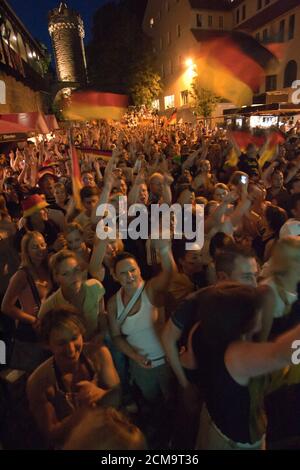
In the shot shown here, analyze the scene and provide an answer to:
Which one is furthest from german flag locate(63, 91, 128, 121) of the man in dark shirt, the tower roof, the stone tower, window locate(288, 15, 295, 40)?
the tower roof

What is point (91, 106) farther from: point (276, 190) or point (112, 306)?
point (112, 306)

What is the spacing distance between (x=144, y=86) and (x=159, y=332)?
41647mm

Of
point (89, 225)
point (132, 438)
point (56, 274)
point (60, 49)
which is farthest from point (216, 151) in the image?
point (60, 49)

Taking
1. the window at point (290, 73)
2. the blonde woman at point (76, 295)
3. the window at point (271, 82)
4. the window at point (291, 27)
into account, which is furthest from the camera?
the window at point (271, 82)

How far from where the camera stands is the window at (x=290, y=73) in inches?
1037

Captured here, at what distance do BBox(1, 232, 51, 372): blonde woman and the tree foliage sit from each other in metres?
40.0

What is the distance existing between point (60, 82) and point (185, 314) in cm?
5776

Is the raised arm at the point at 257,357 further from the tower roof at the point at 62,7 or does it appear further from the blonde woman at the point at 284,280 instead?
the tower roof at the point at 62,7

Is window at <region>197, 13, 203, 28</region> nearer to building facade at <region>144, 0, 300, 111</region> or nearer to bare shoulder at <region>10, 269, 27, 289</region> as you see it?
building facade at <region>144, 0, 300, 111</region>

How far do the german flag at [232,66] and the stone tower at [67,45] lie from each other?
5311 cm

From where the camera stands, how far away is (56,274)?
2.62m

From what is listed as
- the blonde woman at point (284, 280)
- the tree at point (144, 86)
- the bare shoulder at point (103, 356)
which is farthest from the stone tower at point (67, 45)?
the bare shoulder at point (103, 356)

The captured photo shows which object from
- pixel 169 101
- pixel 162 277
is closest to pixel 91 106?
pixel 162 277

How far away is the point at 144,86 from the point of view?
39875 millimetres
